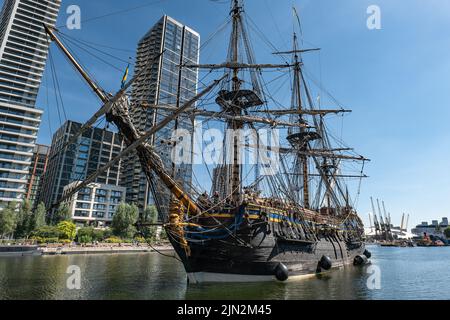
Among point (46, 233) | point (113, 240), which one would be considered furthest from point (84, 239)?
point (46, 233)

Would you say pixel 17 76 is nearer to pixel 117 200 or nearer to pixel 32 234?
pixel 117 200

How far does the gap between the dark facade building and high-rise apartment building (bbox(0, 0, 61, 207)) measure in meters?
30.8

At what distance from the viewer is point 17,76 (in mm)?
94000

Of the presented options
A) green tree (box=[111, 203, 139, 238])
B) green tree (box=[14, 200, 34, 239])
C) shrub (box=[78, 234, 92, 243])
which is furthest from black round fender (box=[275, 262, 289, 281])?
green tree (box=[14, 200, 34, 239])

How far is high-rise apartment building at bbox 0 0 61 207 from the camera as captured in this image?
80.6 meters

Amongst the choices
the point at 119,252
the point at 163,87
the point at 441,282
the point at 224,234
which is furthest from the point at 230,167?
the point at 163,87

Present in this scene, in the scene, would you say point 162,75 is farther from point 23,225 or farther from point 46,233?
point 46,233

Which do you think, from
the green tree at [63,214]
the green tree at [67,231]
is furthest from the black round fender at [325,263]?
the green tree at [63,214]

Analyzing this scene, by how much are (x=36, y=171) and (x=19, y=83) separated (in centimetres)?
4542

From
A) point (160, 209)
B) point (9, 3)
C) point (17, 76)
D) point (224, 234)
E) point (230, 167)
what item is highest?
point (9, 3)

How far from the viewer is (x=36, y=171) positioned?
12538 cm

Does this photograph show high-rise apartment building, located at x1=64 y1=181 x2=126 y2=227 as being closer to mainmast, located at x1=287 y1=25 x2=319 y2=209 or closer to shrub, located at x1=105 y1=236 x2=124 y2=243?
shrub, located at x1=105 y1=236 x2=124 y2=243
